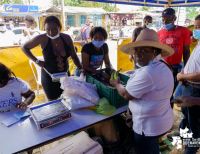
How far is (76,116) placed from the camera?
1.90 m

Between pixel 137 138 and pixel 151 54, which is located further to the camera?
pixel 137 138

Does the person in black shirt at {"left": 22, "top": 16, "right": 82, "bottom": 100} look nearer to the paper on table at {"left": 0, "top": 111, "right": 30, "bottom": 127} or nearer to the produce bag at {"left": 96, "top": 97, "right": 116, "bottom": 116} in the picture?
the paper on table at {"left": 0, "top": 111, "right": 30, "bottom": 127}

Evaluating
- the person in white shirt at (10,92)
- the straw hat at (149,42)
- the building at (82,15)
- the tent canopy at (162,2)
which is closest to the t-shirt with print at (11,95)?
the person in white shirt at (10,92)

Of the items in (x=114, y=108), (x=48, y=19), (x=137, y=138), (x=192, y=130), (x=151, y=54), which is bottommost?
(x=192, y=130)

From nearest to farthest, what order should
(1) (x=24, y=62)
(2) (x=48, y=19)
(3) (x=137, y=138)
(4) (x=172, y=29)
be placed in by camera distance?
(3) (x=137, y=138) → (2) (x=48, y=19) → (4) (x=172, y=29) → (1) (x=24, y=62)

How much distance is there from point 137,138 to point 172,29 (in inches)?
83.9

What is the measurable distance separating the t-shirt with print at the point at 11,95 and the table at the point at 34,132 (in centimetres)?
28

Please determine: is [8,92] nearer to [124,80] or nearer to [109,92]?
[109,92]

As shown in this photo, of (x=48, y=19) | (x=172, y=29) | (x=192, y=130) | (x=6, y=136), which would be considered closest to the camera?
(x=6, y=136)

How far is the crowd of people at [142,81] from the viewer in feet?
5.13

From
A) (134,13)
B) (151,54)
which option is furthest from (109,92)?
(134,13)

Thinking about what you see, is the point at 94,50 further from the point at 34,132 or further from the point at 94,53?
the point at 34,132

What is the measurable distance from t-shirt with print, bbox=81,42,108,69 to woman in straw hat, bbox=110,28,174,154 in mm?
1139

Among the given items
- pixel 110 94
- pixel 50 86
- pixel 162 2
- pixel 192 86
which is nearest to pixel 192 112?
pixel 192 86
